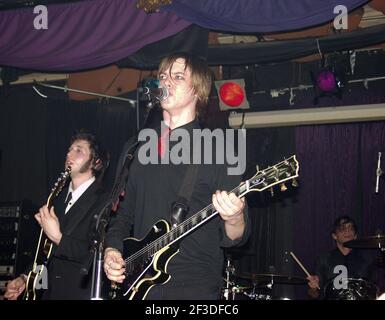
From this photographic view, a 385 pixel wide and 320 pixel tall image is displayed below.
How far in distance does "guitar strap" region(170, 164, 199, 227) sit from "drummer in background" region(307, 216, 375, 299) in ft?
14.5

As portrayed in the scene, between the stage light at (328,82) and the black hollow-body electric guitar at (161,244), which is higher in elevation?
the stage light at (328,82)

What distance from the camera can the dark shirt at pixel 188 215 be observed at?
2.78 metres

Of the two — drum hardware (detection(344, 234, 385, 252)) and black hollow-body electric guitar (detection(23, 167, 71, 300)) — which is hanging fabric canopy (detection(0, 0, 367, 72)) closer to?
black hollow-body electric guitar (detection(23, 167, 71, 300))

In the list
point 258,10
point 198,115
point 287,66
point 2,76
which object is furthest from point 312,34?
point 2,76

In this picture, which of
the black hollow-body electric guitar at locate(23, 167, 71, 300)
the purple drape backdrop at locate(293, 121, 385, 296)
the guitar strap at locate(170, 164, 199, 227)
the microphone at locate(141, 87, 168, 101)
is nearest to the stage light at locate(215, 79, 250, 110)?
the purple drape backdrop at locate(293, 121, 385, 296)

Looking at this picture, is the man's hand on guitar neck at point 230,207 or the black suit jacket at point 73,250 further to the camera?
the black suit jacket at point 73,250

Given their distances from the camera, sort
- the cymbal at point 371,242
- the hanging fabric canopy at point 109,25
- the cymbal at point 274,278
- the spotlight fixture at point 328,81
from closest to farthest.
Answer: the hanging fabric canopy at point 109,25 → the cymbal at point 371,242 → the cymbal at point 274,278 → the spotlight fixture at point 328,81

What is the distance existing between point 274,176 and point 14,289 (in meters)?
2.12

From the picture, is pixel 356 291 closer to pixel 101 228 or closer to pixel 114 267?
pixel 114 267

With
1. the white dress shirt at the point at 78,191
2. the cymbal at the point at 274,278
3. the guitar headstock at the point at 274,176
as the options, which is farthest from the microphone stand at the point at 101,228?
the cymbal at the point at 274,278

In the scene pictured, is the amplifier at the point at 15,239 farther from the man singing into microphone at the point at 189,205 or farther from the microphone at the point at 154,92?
the microphone at the point at 154,92

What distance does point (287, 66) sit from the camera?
291 inches

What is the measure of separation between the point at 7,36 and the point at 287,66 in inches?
152

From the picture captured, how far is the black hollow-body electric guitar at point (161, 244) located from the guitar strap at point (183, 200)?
0.04 m
